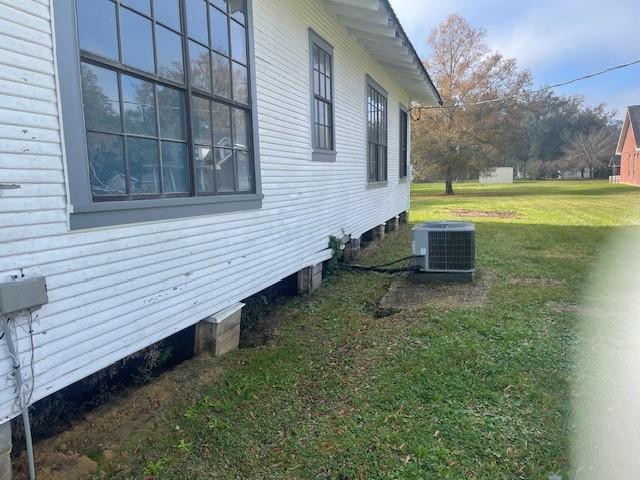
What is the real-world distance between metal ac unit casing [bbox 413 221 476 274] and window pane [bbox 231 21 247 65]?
10.6 ft

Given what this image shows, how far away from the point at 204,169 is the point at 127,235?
972mm

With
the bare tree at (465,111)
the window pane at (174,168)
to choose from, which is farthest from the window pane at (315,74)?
the bare tree at (465,111)

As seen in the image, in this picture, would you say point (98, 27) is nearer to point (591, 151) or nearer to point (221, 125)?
point (221, 125)

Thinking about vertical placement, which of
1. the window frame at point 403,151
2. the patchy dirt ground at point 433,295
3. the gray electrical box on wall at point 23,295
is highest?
the window frame at point 403,151

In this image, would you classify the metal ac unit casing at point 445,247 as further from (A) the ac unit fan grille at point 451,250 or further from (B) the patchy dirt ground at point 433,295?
(B) the patchy dirt ground at point 433,295

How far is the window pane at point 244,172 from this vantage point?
13.2ft

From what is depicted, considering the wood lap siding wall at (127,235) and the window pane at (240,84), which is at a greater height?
the window pane at (240,84)

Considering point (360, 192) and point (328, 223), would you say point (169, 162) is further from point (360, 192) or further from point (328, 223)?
point (360, 192)

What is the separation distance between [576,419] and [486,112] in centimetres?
2737

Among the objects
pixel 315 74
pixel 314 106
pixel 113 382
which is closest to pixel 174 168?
pixel 113 382

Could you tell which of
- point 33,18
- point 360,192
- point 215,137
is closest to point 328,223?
point 360,192

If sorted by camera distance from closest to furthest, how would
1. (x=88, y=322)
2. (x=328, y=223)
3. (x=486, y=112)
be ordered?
(x=88, y=322) → (x=328, y=223) → (x=486, y=112)

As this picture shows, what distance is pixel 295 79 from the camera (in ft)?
17.3

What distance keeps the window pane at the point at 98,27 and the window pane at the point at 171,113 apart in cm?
43
